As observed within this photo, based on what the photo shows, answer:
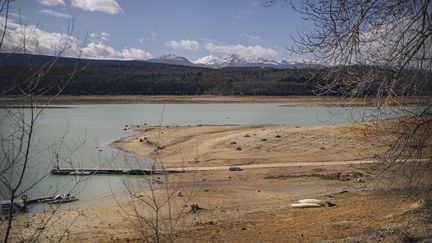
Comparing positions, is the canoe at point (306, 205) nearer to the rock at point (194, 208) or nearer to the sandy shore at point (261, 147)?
the rock at point (194, 208)

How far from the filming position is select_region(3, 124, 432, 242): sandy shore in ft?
29.7

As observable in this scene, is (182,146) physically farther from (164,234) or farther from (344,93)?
(344,93)

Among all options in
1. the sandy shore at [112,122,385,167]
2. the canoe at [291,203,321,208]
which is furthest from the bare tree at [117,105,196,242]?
the sandy shore at [112,122,385,167]

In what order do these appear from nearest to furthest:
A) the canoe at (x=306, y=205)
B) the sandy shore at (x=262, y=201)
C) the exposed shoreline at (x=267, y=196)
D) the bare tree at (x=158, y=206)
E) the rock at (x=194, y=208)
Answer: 1. the sandy shore at (x=262, y=201)
2. the exposed shoreline at (x=267, y=196)
3. the bare tree at (x=158, y=206)
4. the canoe at (x=306, y=205)
5. the rock at (x=194, y=208)

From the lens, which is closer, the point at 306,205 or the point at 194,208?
the point at 306,205

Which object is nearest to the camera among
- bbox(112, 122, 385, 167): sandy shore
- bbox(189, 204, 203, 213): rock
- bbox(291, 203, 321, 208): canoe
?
bbox(291, 203, 321, 208): canoe

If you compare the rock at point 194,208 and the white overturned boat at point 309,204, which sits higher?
the white overturned boat at point 309,204

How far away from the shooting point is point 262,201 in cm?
1454

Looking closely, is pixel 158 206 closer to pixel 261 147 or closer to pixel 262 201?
pixel 262 201

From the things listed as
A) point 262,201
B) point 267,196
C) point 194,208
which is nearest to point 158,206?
point 194,208

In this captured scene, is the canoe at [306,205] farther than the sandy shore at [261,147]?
No

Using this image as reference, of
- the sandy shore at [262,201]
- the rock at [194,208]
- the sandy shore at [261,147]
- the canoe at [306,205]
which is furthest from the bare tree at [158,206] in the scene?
the sandy shore at [261,147]

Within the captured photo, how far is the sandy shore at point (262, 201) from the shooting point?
904cm

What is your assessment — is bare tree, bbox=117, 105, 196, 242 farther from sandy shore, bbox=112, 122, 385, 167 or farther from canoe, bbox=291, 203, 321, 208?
sandy shore, bbox=112, 122, 385, 167
